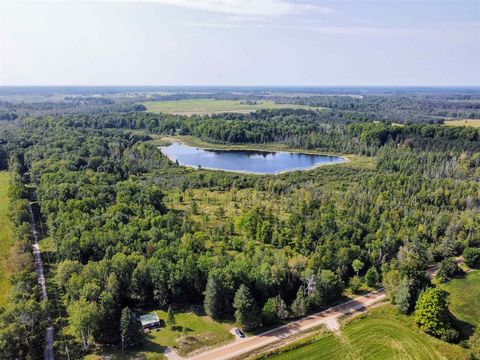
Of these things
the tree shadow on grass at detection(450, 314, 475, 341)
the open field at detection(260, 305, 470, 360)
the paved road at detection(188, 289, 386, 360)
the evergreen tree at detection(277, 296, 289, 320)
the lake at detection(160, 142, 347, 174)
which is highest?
the lake at detection(160, 142, 347, 174)

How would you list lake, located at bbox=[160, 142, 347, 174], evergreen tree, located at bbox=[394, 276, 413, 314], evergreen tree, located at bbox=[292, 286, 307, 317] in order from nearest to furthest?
evergreen tree, located at bbox=[292, 286, 307, 317], evergreen tree, located at bbox=[394, 276, 413, 314], lake, located at bbox=[160, 142, 347, 174]

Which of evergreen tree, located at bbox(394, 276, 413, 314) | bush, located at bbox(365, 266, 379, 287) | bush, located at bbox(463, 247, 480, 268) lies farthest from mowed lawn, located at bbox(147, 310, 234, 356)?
bush, located at bbox(463, 247, 480, 268)

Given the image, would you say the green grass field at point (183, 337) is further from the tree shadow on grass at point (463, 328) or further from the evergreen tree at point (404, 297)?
the tree shadow on grass at point (463, 328)

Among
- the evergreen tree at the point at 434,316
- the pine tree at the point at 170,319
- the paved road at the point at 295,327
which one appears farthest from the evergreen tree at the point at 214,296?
the evergreen tree at the point at 434,316

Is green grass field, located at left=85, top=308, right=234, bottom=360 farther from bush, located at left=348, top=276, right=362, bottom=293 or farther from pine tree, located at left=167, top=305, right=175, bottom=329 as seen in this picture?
bush, located at left=348, top=276, right=362, bottom=293

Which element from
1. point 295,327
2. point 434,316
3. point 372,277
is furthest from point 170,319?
point 434,316

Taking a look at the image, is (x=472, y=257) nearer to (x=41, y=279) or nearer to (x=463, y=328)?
(x=463, y=328)
